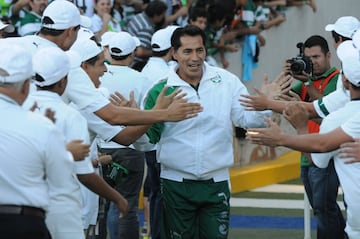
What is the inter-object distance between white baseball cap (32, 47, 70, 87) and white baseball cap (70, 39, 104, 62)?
1.60 metres

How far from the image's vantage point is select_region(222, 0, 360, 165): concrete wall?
18047 mm

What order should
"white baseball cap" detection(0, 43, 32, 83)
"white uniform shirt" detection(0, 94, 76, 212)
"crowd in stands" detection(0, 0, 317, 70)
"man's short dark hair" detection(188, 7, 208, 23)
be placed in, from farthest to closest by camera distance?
"man's short dark hair" detection(188, 7, 208, 23), "crowd in stands" detection(0, 0, 317, 70), "white baseball cap" detection(0, 43, 32, 83), "white uniform shirt" detection(0, 94, 76, 212)

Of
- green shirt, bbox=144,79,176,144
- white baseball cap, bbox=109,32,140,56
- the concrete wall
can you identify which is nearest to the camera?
green shirt, bbox=144,79,176,144

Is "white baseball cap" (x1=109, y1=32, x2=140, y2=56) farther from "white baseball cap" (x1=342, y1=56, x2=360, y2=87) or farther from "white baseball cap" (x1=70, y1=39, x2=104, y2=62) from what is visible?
"white baseball cap" (x1=342, y1=56, x2=360, y2=87)

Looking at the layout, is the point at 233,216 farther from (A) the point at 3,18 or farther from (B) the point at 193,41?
(B) the point at 193,41

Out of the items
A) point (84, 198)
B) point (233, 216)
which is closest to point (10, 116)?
point (84, 198)

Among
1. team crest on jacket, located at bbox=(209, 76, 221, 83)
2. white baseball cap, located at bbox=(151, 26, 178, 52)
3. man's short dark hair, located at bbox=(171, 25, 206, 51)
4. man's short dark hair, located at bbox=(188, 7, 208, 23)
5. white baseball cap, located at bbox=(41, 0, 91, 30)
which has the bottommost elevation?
team crest on jacket, located at bbox=(209, 76, 221, 83)

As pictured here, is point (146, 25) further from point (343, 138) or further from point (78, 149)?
point (78, 149)

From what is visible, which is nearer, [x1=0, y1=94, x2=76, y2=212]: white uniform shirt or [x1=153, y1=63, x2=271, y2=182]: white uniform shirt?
[x1=0, y1=94, x2=76, y2=212]: white uniform shirt

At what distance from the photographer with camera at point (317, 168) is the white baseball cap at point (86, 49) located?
2.06 m

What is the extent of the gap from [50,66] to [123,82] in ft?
11.9

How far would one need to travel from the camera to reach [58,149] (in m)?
6.67

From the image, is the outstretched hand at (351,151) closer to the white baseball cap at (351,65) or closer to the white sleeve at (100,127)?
the white baseball cap at (351,65)

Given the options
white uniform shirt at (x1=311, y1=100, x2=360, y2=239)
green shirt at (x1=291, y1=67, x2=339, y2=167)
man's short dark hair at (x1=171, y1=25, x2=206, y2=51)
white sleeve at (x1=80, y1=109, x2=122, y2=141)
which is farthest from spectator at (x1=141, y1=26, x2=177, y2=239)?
white uniform shirt at (x1=311, y1=100, x2=360, y2=239)
